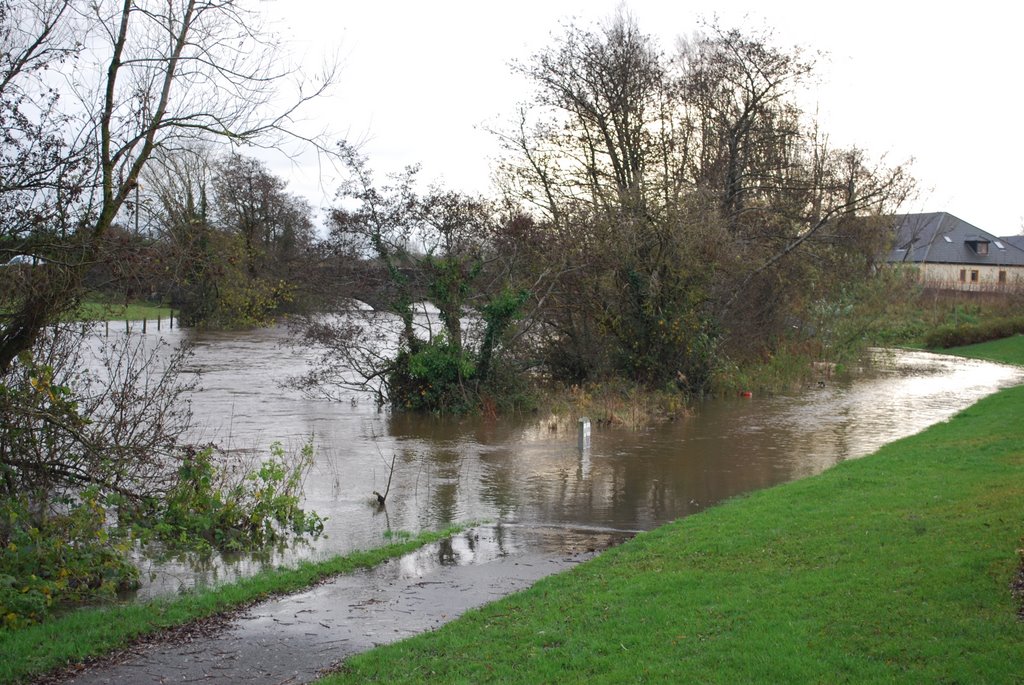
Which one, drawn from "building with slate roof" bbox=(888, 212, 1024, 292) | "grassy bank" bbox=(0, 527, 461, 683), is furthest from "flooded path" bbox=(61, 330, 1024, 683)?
"building with slate roof" bbox=(888, 212, 1024, 292)

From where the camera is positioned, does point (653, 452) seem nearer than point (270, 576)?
No

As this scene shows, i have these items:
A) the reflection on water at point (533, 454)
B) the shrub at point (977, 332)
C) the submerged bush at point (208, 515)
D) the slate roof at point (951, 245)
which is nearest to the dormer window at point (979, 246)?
the slate roof at point (951, 245)

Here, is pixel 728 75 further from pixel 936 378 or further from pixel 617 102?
pixel 936 378

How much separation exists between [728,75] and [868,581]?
2825 centimetres

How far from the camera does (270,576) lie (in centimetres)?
1023

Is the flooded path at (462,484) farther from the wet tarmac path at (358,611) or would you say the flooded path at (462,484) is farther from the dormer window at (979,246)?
the dormer window at (979,246)

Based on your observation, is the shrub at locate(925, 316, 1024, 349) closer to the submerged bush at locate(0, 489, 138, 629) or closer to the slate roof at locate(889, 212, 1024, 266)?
the slate roof at locate(889, 212, 1024, 266)

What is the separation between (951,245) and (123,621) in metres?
80.6

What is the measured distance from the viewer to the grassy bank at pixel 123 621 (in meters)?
7.48

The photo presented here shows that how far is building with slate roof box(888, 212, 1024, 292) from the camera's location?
75.0 m

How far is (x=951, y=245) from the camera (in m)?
77.2

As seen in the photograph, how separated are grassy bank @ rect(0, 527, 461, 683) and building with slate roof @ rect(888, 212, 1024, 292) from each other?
235 feet

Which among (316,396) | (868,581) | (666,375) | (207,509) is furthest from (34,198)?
(666,375)

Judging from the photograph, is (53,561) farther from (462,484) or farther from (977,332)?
(977,332)
